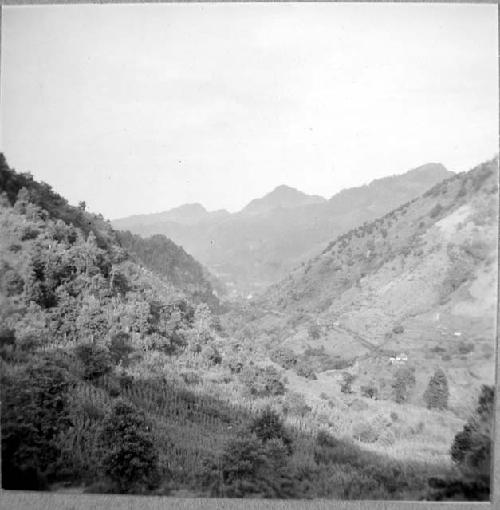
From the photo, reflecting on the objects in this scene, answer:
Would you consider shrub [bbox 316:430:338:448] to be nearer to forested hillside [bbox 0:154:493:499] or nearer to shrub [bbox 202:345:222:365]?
forested hillside [bbox 0:154:493:499]

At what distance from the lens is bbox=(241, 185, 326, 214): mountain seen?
5227 millimetres

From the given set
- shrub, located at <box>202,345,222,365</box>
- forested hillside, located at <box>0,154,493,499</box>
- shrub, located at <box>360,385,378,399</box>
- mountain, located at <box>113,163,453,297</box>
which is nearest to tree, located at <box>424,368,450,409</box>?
forested hillside, located at <box>0,154,493,499</box>

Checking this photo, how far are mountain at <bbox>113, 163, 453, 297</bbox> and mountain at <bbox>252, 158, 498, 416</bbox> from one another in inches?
9.3

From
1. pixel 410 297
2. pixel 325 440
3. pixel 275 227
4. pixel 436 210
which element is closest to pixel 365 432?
pixel 325 440

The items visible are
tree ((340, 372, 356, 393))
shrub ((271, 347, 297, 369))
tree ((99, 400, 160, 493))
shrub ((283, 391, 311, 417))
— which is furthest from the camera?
shrub ((271, 347, 297, 369))

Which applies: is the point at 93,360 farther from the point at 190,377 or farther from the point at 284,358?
the point at 284,358

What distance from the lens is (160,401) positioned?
4.75 m

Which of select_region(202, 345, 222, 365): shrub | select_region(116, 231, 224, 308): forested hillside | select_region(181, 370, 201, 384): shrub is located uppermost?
select_region(116, 231, 224, 308): forested hillside

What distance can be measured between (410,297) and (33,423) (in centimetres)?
440

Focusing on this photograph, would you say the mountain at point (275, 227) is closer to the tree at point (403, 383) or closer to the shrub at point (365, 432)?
the tree at point (403, 383)

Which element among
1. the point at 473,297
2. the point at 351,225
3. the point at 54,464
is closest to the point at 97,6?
the point at 351,225

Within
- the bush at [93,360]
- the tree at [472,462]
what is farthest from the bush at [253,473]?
the bush at [93,360]

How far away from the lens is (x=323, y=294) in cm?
716

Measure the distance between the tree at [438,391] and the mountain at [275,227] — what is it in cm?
220
